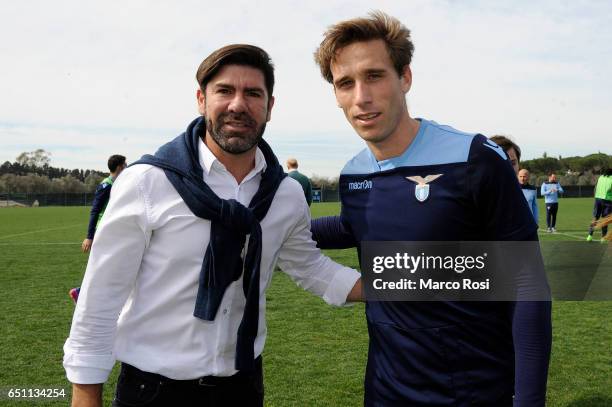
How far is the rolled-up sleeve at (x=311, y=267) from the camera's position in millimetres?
2568

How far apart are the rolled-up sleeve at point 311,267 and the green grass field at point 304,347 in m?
2.04

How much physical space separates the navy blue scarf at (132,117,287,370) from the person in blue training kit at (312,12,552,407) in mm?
438

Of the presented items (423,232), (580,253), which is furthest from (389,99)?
(580,253)

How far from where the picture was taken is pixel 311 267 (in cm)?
267

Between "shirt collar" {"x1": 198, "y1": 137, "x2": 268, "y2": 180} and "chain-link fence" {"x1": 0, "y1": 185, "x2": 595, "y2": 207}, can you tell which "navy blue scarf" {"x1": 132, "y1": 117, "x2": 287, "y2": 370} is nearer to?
"shirt collar" {"x1": 198, "y1": 137, "x2": 268, "y2": 180}

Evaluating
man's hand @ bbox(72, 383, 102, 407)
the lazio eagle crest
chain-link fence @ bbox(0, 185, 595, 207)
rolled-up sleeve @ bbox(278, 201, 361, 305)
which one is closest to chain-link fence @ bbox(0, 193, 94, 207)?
chain-link fence @ bbox(0, 185, 595, 207)

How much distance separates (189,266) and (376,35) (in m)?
1.15

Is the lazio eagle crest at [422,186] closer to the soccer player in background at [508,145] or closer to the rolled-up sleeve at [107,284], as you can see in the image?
the rolled-up sleeve at [107,284]

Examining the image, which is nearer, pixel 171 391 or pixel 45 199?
pixel 171 391

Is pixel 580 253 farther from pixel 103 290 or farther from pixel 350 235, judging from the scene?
pixel 103 290

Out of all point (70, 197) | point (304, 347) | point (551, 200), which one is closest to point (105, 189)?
point (304, 347)

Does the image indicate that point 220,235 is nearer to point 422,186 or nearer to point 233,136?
A: point 233,136

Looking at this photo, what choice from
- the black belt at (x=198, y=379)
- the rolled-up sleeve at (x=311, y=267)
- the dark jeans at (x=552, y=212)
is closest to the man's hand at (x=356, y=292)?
the rolled-up sleeve at (x=311, y=267)

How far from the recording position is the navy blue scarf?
2104 mm
